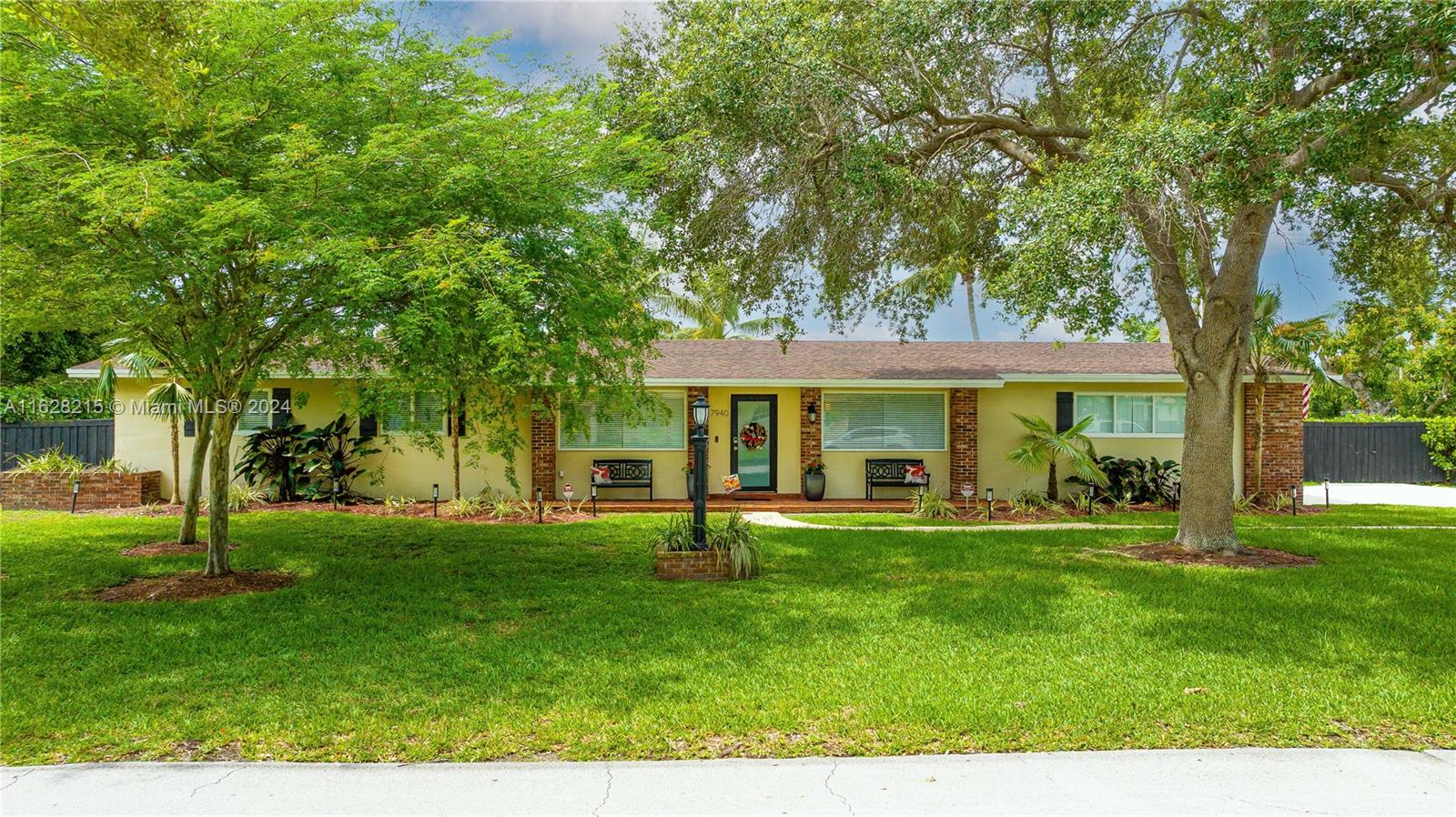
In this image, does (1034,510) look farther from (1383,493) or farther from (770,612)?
(1383,493)

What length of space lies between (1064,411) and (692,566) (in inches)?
367

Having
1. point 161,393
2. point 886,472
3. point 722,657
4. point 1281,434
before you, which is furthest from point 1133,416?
point 161,393

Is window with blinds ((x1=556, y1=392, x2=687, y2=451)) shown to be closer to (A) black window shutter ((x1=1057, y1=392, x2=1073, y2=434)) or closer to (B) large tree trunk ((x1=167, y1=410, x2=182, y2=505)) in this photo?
(B) large tree trunk ((x1=167, y1=410, x2=182, y2=505))

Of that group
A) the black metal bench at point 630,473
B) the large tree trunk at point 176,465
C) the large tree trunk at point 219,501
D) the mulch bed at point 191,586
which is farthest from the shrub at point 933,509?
the large tree trunk at point 176,465

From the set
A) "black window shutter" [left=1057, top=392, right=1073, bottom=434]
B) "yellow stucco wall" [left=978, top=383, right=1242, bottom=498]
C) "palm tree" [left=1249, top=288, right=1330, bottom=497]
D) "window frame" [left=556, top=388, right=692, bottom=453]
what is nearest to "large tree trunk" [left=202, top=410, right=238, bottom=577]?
"window frame" [left=556, top=388, right=692, bottom=453]

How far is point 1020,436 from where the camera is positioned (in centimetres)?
1501

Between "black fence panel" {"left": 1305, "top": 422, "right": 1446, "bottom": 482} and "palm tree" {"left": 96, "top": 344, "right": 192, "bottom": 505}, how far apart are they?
85.7 ft

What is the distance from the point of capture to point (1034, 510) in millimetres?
13594

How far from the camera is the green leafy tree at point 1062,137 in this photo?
23.3 ft

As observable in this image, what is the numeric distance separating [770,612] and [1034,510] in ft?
26.5

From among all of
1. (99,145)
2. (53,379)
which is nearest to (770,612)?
(99,145)

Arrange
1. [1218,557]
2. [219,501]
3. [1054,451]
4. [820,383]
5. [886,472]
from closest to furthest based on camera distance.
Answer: [219,501], [1218,557], [820,383], [1054,451], [886,472]

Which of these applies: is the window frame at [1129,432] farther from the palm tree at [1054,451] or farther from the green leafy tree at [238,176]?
the green leafy tree at [238,176]

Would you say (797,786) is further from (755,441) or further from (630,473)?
(755,441)
